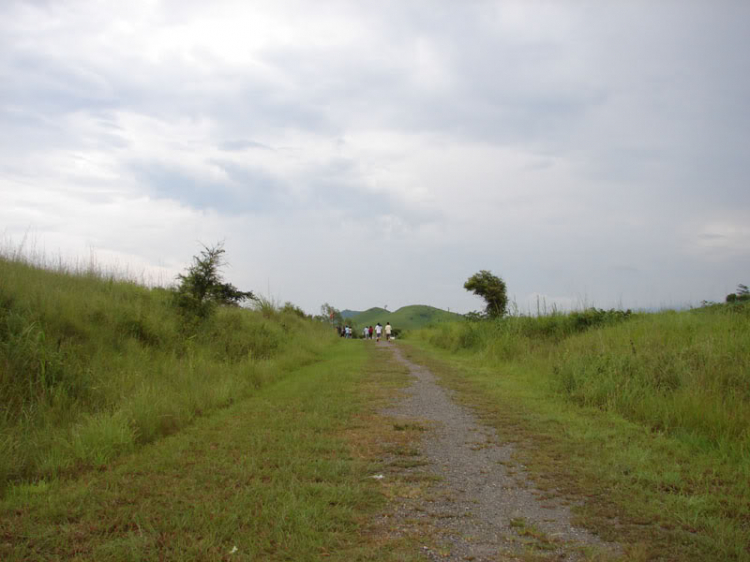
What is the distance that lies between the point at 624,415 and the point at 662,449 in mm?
1942

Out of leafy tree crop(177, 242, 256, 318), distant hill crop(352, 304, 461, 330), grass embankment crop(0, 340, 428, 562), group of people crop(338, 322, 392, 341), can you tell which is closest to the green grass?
distant hill crop(352, 304, 461, 330)

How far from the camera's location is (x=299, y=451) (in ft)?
18.8

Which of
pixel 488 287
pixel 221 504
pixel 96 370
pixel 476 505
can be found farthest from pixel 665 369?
pixel 488 287

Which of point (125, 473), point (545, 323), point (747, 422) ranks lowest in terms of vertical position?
point (125, 473)

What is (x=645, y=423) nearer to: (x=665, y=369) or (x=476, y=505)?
(x=665, y=369)

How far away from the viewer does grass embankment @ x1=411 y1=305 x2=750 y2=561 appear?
392cm

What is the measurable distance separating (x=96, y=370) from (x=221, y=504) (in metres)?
5.36

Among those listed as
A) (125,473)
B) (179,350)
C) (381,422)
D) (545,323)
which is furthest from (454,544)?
(545,323)

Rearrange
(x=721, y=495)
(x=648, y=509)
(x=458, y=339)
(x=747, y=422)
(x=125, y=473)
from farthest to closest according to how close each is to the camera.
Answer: (x=458, y=339) < (x=747, y=422) < (x=125, y=473) < (x=721, y=495) < (x=648, y=509)

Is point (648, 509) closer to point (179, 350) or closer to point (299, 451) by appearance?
point (299, 451)

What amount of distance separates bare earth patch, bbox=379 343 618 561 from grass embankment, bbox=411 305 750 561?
0.27 metres

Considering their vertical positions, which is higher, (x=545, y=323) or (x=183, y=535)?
(x=545, y=323)

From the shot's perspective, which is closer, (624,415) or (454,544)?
(454,544)

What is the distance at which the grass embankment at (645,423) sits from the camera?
154 inches
